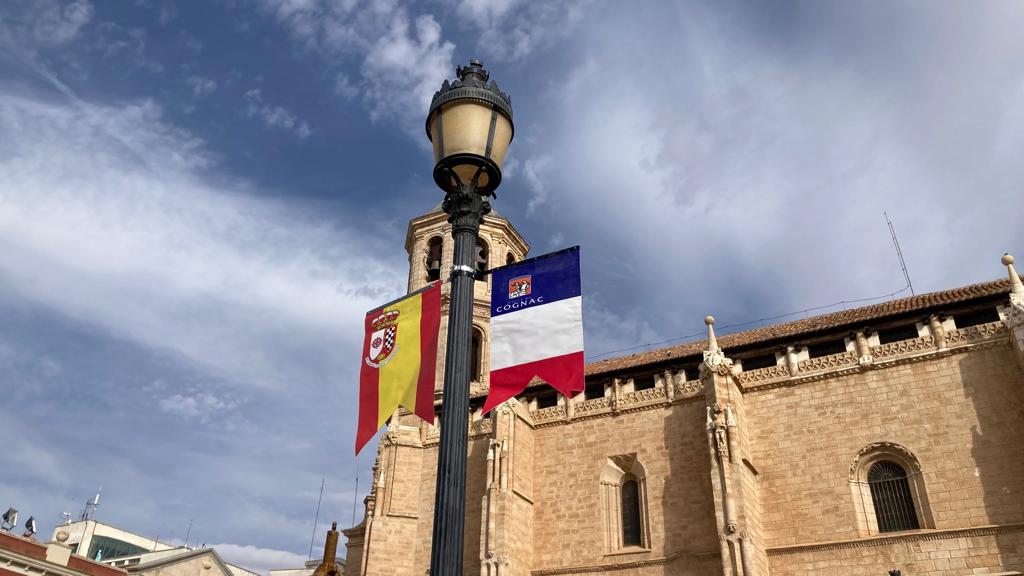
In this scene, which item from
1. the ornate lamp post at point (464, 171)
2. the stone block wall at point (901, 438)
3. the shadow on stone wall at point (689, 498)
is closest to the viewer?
the ornate lamp post at point (464, 171)

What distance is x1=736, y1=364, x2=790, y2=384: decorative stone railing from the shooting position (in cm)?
2481

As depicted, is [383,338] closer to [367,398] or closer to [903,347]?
[367,398]

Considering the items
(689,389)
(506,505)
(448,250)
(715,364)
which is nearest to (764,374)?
(715,364)

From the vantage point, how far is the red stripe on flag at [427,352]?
8.31m

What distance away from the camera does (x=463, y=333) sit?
6.57 m

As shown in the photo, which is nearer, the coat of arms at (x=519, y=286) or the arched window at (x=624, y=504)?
the coat of arms at (x=519, y=286)

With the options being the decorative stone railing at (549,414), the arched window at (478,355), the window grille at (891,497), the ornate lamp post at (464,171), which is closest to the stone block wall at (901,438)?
the window grille at (891,497)

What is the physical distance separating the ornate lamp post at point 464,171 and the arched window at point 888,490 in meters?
18.8

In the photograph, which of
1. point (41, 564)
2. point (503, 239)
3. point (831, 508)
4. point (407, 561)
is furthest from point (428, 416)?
point (503, 239)

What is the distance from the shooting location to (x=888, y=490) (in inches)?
866

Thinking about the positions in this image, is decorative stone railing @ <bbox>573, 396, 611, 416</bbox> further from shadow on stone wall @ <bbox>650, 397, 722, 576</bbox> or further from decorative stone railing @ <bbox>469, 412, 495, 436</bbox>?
decorative stone railing @ <bbox>469, 412, 495, 436</bbox>

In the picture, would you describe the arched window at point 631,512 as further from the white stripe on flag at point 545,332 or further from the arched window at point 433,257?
the white stripe on flag at point 545,332

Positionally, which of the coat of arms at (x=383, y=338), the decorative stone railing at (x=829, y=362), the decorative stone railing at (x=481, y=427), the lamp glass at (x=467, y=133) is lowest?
the coat of arms at (x=383, y=338)

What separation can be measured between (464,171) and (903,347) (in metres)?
20.0
